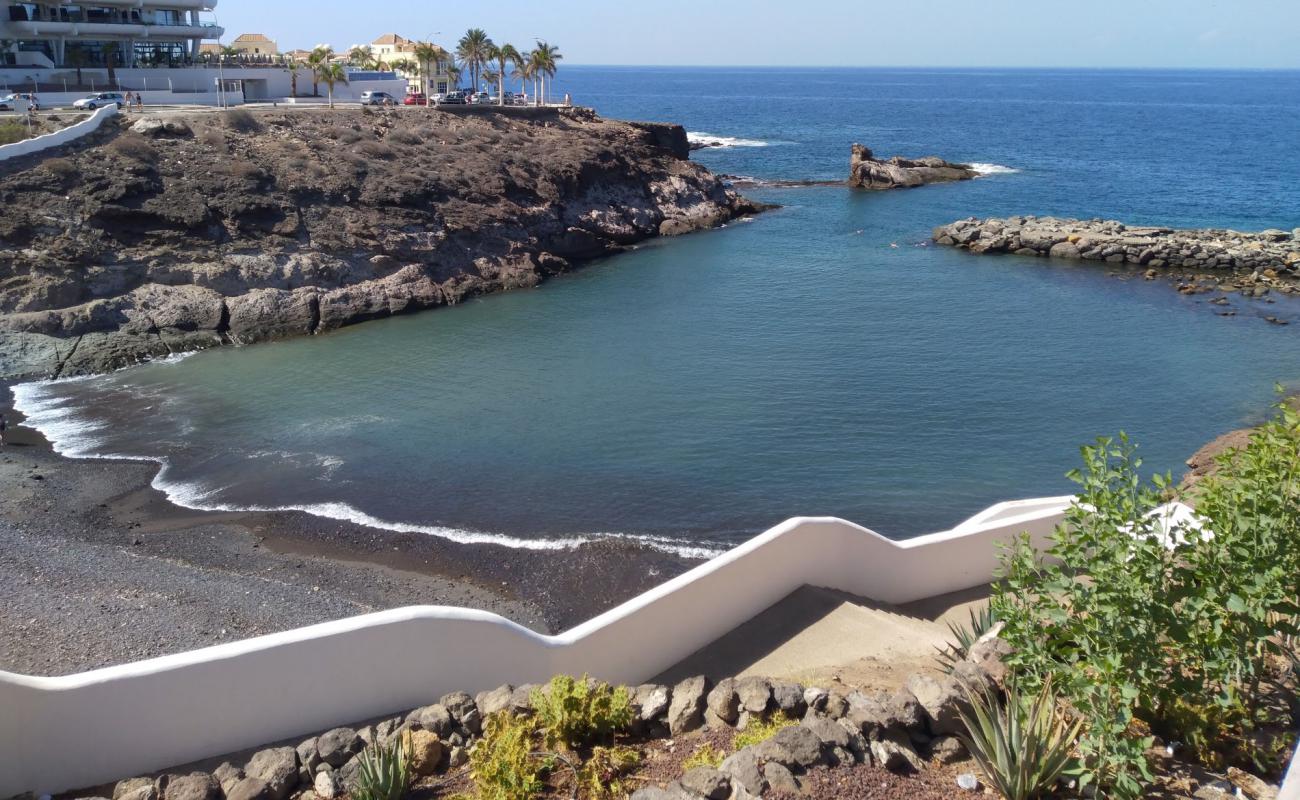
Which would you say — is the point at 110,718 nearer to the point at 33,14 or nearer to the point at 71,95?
the point at 71,95

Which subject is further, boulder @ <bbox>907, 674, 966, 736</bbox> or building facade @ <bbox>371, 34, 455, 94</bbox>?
building facade @ <bbox>371, 34, 455, 94</bbox>

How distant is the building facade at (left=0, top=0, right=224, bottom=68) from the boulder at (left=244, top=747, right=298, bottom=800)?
5472cm

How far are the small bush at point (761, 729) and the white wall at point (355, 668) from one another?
8.66 feet

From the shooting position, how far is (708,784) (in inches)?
315

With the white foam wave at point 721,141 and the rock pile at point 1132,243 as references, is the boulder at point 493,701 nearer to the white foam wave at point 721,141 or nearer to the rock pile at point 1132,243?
the rock pile at point 1132,243

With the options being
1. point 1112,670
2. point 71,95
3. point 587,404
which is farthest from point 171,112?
point 1112,670

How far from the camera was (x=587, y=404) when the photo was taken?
28781 millimetres

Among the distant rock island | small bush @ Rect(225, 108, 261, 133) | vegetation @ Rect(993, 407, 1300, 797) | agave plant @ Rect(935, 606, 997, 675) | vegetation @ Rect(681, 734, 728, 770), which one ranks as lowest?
agave plant @ Rect(935, 606, 997, 675)

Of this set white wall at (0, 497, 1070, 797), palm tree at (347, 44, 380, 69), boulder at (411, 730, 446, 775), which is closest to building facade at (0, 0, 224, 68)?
palm tree at (347, 44, 380, 69)

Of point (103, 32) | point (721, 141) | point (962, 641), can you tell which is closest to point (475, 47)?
point (103, 32)

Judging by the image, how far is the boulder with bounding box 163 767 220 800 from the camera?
8602 millimetres

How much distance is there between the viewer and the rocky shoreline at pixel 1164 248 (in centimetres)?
4462

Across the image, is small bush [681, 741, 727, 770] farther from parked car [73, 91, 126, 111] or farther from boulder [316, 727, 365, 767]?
parked car [73, 91, 126, 111]

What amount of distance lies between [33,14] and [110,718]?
56166 millimetres
